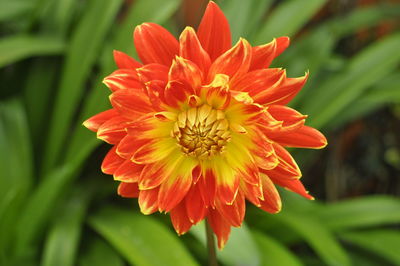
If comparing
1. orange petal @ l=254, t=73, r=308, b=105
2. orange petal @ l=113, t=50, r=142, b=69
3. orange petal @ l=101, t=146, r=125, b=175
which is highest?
orange petal @ l=254, t=73, r=308, b=105

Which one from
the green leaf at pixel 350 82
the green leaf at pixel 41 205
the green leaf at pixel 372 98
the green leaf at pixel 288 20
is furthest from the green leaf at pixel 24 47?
the green leaf at pixel 372 98

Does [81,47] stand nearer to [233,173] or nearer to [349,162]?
[233,173]

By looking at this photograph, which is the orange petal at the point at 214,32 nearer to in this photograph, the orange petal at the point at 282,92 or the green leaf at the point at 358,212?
the orange petal at the point at 282,92

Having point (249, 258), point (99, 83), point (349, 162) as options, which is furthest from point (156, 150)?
point (349, 162)

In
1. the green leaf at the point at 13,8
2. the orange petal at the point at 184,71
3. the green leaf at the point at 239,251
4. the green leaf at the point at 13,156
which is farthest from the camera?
the green leaf at the point at 13,8

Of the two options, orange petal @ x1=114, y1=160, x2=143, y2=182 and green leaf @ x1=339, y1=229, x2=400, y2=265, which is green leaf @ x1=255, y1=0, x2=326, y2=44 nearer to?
green leaf @ x1=339, y1=229, x2=400, y2=265

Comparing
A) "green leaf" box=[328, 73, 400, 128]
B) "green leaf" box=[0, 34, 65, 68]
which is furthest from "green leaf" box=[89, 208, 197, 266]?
"green leaf" box=[328, 73, 400, 128]

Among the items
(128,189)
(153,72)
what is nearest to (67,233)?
(128,189)

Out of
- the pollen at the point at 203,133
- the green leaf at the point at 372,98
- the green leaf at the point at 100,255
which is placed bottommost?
the green leaf at the point at 100,255
